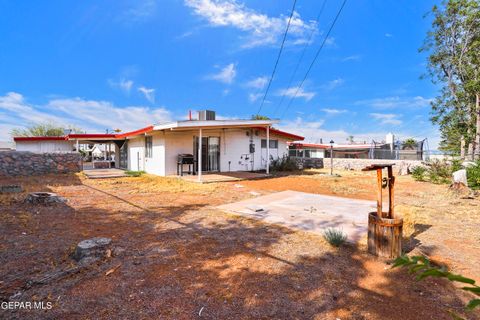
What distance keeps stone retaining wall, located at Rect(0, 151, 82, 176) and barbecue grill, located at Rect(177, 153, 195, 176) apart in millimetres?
5801

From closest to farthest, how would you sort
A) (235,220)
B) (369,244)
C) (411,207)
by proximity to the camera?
(369,244)
(235,220)
(411,207)

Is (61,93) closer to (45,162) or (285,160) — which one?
(45,162)

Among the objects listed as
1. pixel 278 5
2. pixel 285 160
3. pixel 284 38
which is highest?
pixel 278 5

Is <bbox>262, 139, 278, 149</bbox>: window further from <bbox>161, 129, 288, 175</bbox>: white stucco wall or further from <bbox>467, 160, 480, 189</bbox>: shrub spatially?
<bbox>467, 160, 480, 189</bbox>: shrub

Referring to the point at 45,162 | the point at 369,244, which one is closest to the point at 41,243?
the point at 369,244

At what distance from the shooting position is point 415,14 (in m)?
15.6

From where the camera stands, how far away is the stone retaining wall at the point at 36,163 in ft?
38.6

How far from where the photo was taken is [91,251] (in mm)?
3273

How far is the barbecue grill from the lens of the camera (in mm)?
12017

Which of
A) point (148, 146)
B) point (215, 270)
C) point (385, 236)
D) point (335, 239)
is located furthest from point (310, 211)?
point (148, 146)

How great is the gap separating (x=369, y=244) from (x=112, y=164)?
20.6m

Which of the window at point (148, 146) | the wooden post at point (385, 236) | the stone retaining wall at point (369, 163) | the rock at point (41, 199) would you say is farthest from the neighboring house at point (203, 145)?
the wooden post at point (385, 236)

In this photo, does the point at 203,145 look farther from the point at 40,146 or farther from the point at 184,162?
the point at 40,146

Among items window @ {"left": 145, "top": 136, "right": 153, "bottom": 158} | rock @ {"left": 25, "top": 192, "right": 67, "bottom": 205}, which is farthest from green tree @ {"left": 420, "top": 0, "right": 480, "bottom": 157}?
rock @ {"left": 25, "top": 192, "right": 67, "bottom": 205}
